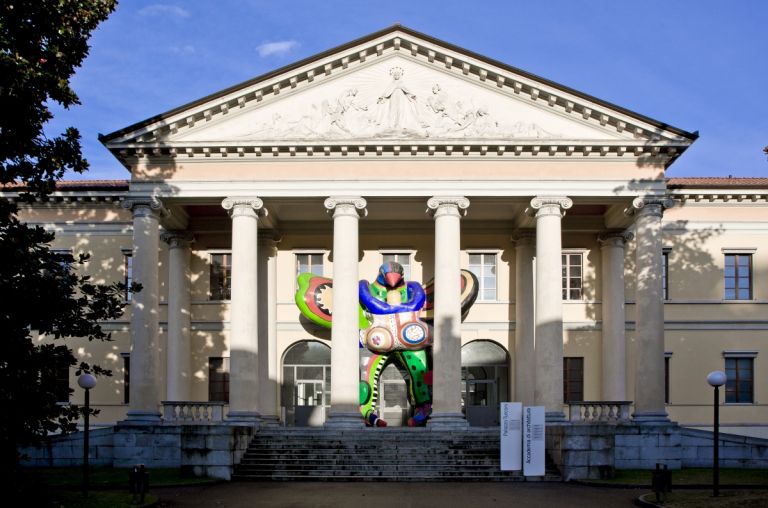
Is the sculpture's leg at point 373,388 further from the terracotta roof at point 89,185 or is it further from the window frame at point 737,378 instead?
the window frame at point 737,378

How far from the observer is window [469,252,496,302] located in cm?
3938

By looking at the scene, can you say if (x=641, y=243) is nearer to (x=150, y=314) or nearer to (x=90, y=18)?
(x=150, y=314)

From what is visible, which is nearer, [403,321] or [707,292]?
[403,321]

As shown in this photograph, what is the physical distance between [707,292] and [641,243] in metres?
8.31

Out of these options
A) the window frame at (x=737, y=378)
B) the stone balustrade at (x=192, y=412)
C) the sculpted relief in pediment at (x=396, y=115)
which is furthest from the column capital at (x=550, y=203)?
the stone balustrade at (x=192, y=412)

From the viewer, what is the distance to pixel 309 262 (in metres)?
39.4

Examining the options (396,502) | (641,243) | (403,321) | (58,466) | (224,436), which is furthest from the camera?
(403,321)

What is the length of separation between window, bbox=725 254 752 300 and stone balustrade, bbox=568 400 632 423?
34.5ft

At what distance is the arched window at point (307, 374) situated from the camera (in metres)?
39.2

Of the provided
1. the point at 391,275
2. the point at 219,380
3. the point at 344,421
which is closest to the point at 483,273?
the point at 391,275

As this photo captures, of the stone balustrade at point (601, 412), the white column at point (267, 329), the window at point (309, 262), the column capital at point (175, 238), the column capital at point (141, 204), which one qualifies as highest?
the column capital at point (141, 204)

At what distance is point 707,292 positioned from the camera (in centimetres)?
3981

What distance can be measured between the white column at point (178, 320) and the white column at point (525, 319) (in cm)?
1371

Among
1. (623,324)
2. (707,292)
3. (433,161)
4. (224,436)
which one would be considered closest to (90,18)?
(224,436)
